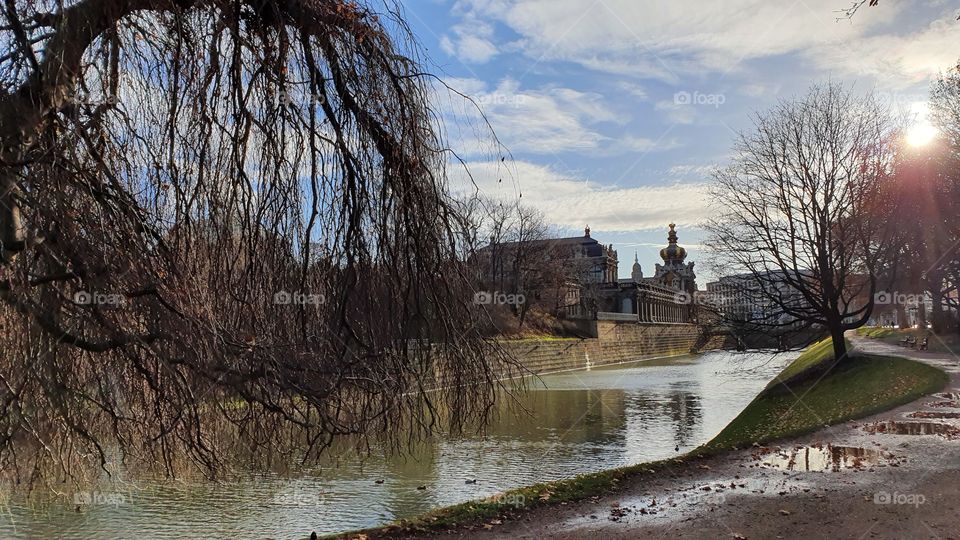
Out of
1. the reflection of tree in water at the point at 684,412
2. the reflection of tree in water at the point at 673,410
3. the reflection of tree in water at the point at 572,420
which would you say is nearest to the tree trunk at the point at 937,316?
the reflection of tree in water at the point at 673,410

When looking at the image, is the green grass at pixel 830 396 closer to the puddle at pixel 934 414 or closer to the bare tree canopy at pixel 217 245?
the puddle at pixel 934 414

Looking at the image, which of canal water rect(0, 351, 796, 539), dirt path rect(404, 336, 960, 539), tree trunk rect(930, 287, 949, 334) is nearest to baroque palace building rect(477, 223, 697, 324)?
canal water rect(0, 351, 796, 539)

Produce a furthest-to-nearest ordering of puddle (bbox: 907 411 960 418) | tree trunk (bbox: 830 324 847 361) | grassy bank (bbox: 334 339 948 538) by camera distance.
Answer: tree trunk (bbox: 830 324 847 361) → puddle (bbox: 907 411 960 418) → grassy bank (bbox: 334 339 948 538)

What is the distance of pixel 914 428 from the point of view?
39.8 feet

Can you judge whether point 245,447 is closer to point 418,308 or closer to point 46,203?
point 418,308

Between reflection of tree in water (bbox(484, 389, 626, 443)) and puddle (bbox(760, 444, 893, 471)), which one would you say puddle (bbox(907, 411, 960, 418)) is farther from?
reflection of tree in water (bbox(484, 389, 626, 443))

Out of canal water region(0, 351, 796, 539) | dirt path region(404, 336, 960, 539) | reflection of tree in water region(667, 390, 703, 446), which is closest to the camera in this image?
dirt path region(404, 336, 960, 539)

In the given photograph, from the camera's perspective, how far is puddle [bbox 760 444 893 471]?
9.77 m

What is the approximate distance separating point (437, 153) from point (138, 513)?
887 cm

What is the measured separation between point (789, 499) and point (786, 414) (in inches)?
370

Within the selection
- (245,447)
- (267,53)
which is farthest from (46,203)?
(245,447)

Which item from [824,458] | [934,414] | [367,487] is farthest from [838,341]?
[367,487]

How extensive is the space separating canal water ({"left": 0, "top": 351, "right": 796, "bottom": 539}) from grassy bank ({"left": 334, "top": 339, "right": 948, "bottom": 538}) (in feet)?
2.05

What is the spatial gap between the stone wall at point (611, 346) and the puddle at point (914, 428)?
687 inches
